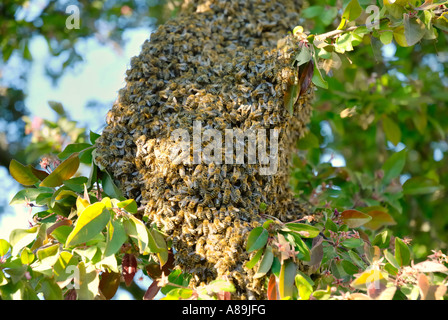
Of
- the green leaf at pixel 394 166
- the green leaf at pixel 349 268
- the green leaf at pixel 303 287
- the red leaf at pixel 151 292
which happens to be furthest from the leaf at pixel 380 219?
the red leaf at pixel 151 292

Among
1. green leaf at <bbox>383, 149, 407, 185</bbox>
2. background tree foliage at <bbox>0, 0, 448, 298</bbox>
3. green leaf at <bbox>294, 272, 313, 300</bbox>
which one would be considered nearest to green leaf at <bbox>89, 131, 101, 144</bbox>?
background tree foliage at <bbox>0, 0, 448, 298</bbox>

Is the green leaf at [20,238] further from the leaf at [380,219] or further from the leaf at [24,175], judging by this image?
the leaf at [380,219]

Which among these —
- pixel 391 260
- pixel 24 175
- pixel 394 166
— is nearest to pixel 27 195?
pixel 24 175

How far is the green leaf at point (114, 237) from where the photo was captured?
1201 mm

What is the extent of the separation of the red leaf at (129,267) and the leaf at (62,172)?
370 millimetres

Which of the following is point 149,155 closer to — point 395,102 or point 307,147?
point 307,147

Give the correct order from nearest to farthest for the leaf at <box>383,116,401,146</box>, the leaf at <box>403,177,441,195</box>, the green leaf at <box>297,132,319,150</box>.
→ the green leaf at <box>297,132,319,150</box>
the leaf at <box>403,177,441,195</box>
the leaf at <box>383,116,401,146</box>

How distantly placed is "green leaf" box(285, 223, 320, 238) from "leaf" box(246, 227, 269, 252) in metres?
0.08

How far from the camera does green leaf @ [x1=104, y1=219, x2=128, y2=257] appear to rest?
1.20 metres

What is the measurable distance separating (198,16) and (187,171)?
82 centimetres

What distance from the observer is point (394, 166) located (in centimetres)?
223

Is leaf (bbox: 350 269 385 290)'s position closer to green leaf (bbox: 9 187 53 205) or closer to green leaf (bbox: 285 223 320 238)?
green leaf (bbox: 285 223 320 238)

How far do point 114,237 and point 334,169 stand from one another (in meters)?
1.37

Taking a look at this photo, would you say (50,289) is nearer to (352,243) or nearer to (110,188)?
(110,188)
